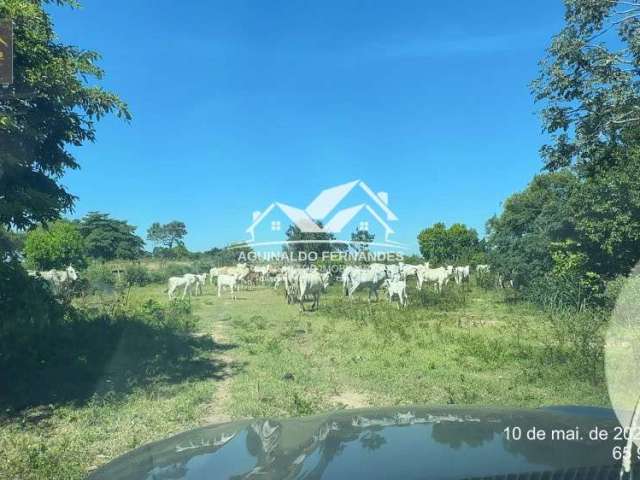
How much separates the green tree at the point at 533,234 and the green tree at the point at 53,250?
17800 millimetres

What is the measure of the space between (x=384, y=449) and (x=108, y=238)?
31.0 metres

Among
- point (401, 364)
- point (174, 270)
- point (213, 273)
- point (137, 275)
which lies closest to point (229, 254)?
point (174, 270)

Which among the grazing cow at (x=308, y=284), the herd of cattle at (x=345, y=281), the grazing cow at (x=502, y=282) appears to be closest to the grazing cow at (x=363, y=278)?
the herd of cattle at (x=345, y=281)

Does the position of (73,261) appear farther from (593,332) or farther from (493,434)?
(493,434)

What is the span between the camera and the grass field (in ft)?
18.4

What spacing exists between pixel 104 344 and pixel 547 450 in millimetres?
8502

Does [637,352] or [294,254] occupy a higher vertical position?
[294,254]

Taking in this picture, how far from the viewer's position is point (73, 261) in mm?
25938

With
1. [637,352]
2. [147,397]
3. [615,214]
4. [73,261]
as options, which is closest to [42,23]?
[147,397]

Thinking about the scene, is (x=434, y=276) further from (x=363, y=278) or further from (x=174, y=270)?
(x=174, y=270)

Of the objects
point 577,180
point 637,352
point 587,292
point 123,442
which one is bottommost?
point 123,442

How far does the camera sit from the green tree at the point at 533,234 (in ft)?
54.0

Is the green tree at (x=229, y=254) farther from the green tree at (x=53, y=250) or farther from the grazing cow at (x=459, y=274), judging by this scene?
the grazing cow at (x=459, y=274)

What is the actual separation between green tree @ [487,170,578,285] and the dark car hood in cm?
1236
